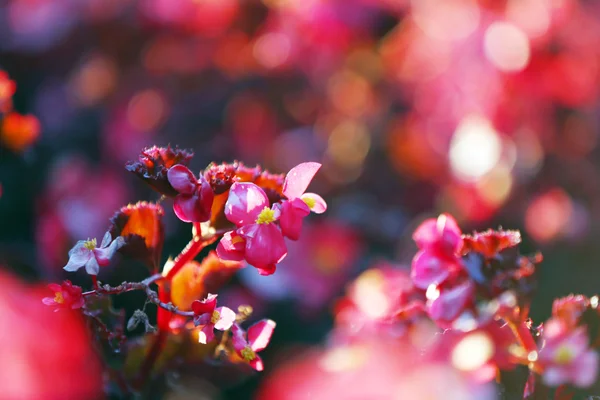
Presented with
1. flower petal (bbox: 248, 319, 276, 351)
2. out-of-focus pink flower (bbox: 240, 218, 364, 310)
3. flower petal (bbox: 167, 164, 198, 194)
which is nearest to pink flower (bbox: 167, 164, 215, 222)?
flower petal (bbox: 167, 164, 198, 194)

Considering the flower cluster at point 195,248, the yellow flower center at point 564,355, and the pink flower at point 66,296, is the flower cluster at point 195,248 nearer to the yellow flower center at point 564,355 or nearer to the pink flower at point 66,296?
the pink flower at point 66,296

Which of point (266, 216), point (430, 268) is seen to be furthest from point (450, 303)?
point (266, 216)

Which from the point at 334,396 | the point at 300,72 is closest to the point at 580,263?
the point at 300,72

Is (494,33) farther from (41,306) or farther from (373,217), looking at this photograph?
(41,306)

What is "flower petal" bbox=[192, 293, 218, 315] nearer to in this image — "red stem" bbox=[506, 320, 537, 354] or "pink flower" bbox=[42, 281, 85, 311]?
"pink flower" bbox=[42, 281, 85, 311]

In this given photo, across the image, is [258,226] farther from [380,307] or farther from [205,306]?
[380,307]

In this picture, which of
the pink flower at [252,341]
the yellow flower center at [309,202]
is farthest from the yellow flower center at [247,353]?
the yellow flower center at [309,202]

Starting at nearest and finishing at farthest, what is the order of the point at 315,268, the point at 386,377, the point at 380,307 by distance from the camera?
the point at 386,377
the point at 380,307
the point at 315,268
